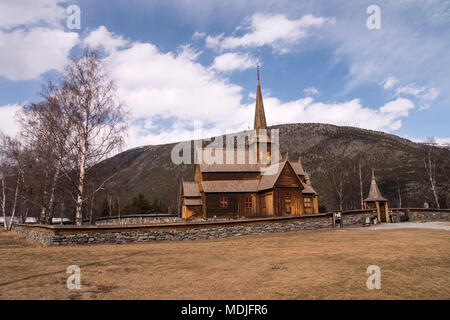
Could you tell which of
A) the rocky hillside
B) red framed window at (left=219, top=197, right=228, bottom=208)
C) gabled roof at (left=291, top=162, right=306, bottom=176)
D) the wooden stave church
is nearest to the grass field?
the rocky hillside

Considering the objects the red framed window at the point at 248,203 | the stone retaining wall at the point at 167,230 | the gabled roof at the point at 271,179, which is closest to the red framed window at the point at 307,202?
the gabled roof at the point at 271,179

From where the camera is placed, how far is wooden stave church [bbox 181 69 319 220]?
113ft

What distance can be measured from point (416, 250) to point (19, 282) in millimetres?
14842

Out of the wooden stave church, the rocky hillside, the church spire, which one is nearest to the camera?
the wooden stave church

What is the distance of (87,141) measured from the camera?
2056 centimetres

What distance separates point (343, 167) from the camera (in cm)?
10631

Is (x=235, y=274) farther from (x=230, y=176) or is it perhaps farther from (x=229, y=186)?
(x=230, y=176)

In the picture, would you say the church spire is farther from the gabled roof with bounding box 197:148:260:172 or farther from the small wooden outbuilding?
the small wooden outbuilding

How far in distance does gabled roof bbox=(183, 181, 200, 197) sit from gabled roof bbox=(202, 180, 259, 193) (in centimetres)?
361

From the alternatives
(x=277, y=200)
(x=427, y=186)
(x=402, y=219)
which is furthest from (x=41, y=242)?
(x=427, y=186)

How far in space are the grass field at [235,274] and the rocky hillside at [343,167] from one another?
11.9 meters

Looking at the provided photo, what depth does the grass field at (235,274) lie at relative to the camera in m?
7.35

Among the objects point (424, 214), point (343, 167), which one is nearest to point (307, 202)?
point (424, 214)

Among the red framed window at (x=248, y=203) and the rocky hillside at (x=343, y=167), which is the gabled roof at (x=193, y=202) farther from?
the rocky hillside at (x=343, y=167)
